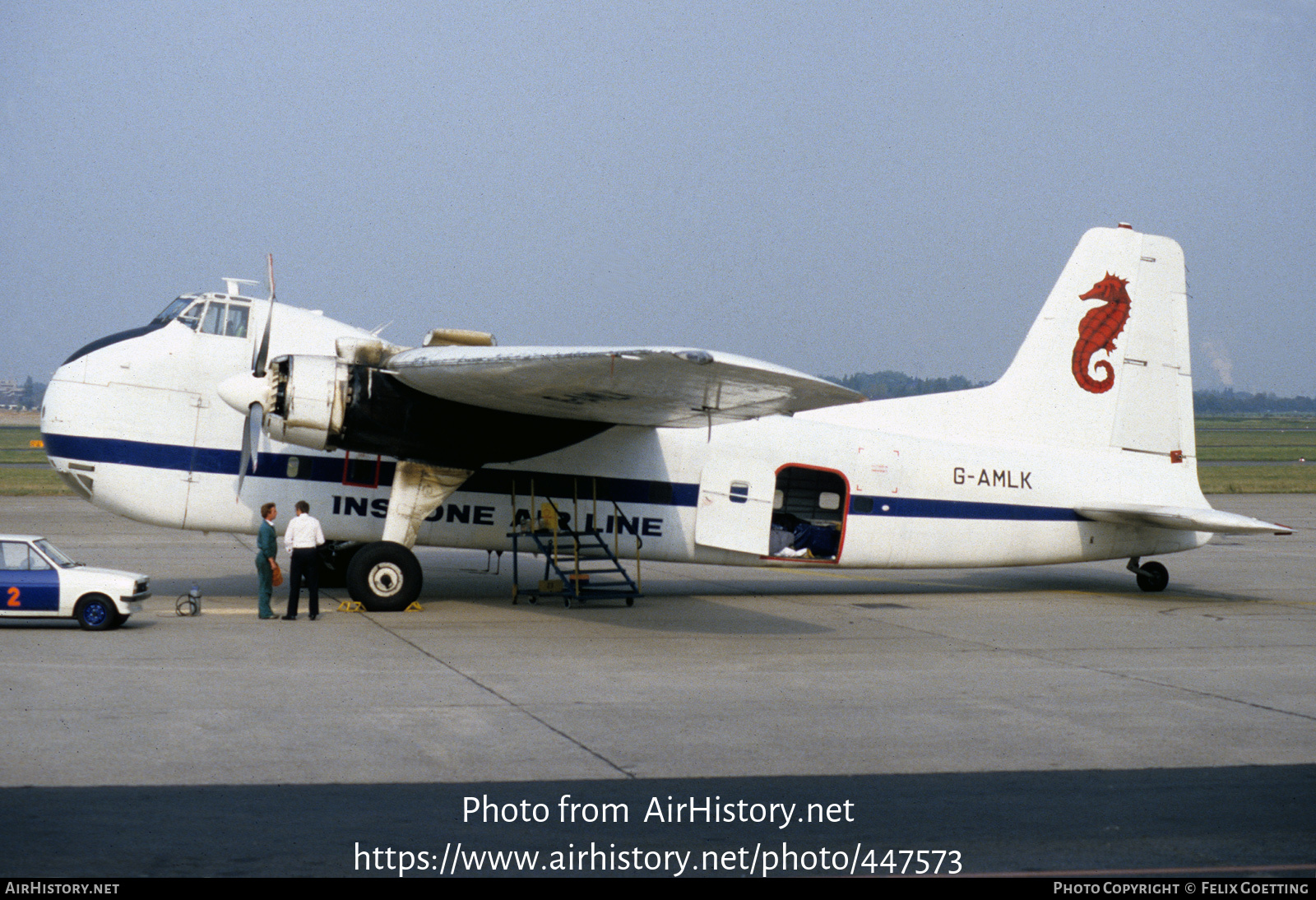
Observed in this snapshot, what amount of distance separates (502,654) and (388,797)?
570 cm

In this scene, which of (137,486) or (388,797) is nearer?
(388,797)

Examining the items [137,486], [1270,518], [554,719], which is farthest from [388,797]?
[1270,518]

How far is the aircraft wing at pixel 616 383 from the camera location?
40.9 ft

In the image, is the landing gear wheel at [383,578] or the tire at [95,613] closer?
the tire at [95,613]

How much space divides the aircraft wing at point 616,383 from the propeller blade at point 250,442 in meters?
2.30

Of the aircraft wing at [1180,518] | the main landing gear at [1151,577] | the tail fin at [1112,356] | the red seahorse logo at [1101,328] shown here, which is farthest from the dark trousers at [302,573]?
the main landing gear at [1151,577]

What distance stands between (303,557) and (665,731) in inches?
284

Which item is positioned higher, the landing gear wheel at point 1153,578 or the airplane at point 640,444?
the airplane at point 640,444

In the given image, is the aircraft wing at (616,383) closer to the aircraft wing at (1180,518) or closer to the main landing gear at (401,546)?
the main landing gear at (401,546)

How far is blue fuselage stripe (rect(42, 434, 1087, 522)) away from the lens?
1648 cm

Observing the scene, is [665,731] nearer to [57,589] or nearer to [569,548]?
[569,548]

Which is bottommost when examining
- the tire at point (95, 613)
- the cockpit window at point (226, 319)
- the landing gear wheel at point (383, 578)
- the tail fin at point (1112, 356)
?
the tire at point (95, 613)

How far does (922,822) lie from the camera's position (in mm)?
7473

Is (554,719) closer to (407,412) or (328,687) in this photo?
(328,687)
